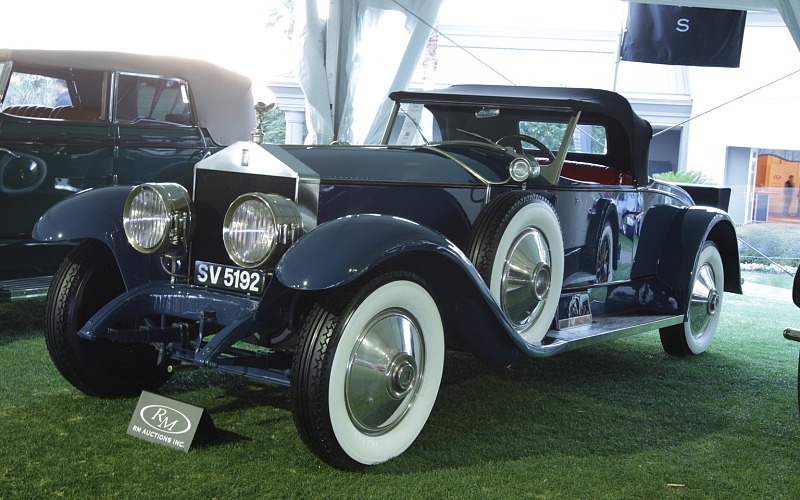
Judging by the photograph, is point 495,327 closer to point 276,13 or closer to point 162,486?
point 162,486

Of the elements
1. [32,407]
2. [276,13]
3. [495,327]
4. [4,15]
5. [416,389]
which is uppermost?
[276,13]

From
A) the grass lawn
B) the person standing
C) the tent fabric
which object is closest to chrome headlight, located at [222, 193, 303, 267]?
the grass lawn

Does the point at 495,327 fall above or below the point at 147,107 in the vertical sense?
below

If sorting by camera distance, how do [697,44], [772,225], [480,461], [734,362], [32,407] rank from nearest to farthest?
[480,461], [32,407], [734,362], [697,44], [772,225]

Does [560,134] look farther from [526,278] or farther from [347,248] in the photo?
[347,248]

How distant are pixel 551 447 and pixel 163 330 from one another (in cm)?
155

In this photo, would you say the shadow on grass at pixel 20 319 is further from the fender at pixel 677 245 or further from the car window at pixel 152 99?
the fender at pixel 677 245

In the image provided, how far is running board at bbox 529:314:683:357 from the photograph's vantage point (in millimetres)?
3748

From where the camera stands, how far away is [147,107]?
5.95m

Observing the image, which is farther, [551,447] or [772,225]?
[772,225]

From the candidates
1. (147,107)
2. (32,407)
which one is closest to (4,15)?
(147,107)

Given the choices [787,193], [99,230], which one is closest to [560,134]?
[99,230]

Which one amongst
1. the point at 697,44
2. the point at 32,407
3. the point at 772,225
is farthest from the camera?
the point at 772,225

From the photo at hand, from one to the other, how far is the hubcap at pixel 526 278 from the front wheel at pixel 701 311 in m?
1.46
